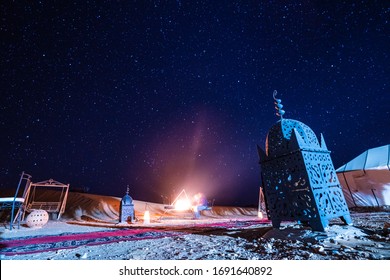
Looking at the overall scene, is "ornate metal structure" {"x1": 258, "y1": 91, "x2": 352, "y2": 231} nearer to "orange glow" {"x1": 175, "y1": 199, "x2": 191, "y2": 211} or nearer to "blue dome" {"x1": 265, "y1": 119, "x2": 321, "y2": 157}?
"blue dome" {"x1": 265, "y1": 119, "x2": 321, "y2": 157}

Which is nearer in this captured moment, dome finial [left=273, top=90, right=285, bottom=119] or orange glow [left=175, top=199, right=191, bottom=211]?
dome finial [left=273, top=90, right=285, bottom=119]

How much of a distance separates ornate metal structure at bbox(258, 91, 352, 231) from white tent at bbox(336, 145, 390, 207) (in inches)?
533

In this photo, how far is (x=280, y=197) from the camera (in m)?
3.89

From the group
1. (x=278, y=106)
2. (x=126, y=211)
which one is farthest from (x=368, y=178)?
(x=126, y=211)

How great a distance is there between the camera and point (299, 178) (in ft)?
11.7

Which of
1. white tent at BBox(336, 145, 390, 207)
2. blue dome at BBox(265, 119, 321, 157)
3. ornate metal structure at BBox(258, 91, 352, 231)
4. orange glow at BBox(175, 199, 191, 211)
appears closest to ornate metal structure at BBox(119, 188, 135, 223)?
orange glow at BBox(175, 199, 191, 211)

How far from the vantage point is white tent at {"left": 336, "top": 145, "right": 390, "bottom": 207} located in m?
12.9

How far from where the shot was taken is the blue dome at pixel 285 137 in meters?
3.94

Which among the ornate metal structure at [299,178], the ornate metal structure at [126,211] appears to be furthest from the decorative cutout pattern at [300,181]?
the ornate metal structure at [126,211]

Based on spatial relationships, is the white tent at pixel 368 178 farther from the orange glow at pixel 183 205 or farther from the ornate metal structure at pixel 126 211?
the ornate metal structure at pixel 126 211
